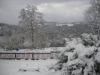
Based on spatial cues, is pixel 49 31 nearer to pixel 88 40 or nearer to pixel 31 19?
pixel 31 19

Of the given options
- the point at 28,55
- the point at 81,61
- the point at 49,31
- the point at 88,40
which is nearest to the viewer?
the point at 81,61

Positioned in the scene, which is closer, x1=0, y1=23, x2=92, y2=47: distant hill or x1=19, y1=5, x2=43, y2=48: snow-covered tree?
x1=0, y1=23, x2=92, y2=47: distant hill

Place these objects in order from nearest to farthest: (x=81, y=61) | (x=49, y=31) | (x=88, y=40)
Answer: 1. (x=81, y=61)
2. (x=88, y=40)
3. (x=49, y=31)

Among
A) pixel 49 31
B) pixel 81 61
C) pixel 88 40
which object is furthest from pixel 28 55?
pixel 49 31

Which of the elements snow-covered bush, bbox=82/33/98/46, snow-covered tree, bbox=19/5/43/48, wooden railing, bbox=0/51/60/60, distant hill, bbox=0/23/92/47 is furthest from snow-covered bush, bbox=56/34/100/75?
snow-covered tree, bbox=19/5/43/48

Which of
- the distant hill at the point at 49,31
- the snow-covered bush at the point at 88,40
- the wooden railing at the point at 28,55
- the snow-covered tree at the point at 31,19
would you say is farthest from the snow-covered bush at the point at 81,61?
the snow-covered tree at the point at 31,19

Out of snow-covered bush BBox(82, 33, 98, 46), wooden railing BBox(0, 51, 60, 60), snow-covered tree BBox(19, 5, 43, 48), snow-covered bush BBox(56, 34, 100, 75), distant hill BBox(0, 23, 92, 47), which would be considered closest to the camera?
snow-covered bush BBox(56, 34, 100, 75)

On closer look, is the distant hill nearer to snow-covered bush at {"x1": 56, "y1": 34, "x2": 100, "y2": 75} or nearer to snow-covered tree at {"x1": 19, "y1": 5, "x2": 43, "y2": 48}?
snow-covered tree at {"x1": 19, "y1": 5, "x2": 43, "y2": 48}

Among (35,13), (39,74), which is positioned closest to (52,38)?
(35,13)

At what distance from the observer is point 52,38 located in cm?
A: 2102

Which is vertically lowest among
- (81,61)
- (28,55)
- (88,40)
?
(28,55)

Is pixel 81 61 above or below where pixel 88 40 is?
below

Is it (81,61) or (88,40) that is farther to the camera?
(88,40)

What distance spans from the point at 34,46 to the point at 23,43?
2103 mm
